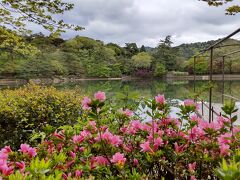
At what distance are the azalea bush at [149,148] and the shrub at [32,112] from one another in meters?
2.81

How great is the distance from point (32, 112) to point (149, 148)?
3496 mm

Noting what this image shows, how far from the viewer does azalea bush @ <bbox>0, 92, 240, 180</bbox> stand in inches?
47.8

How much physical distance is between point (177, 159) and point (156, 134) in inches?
5.0

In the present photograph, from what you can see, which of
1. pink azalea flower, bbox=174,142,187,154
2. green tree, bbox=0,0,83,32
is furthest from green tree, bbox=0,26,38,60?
pink azalea flower, bbox=174,142,187,154

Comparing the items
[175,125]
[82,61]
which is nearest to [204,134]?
[175,125]

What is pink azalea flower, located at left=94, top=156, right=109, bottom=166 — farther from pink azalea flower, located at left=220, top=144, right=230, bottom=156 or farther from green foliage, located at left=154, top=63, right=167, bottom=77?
green foliage, located at left=154, top=63, right=167, bottom=77

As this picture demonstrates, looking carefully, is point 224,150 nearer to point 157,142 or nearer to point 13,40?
point 157,142

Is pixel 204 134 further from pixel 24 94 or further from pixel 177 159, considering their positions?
pixel 24 94

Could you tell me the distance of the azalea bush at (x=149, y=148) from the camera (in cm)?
121

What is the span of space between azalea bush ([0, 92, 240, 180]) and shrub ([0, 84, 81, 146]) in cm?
281

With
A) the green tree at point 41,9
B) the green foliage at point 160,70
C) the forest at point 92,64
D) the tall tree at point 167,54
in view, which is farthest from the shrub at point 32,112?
the tall tree at point 167,54

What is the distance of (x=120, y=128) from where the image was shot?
1.59 meters

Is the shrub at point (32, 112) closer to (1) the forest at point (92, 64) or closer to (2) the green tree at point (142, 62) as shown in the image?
(1) the forest at point (92, 64)

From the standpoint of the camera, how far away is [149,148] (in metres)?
1.27
